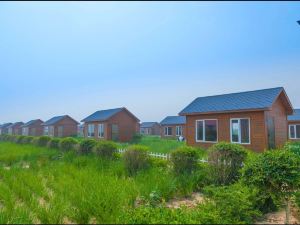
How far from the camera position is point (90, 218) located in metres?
4.66

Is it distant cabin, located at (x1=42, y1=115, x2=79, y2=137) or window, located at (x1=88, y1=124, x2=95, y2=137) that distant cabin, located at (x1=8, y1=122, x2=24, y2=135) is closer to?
distant cabin, located at (x1=42, y1=115, x2=79, y2=137)

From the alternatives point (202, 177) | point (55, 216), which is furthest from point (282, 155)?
point (55, 216)

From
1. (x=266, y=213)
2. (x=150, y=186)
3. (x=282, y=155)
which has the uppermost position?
(x=282, y=155)

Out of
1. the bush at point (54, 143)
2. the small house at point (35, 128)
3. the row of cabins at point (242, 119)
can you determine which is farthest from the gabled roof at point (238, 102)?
the small house at point (35, 128)

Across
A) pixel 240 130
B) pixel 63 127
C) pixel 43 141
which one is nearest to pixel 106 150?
pixel 240 130

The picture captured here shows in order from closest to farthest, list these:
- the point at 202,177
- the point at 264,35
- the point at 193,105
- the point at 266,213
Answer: the point at 266,213
the point at 202,177
the point at 264,35
the point at 193,105

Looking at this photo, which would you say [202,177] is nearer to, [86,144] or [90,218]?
[90,218]

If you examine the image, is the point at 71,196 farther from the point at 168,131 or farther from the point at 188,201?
the point at 168,131

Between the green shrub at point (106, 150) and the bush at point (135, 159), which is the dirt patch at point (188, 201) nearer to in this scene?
the bush at point (135, 159)

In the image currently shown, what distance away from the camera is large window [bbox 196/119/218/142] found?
17652 mm

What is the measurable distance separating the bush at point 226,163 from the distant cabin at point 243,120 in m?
8.21

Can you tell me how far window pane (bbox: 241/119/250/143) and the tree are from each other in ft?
35.6

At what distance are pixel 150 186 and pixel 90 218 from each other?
239cm

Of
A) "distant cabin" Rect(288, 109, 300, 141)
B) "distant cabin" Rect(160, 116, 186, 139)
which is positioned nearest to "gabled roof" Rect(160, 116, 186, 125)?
"distant cabin" Rect(160, 116, 186, 139)
